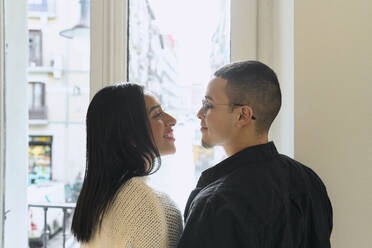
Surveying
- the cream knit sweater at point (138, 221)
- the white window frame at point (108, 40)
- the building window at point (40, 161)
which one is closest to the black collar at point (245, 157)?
the cream knit sweater at point (138, 221)

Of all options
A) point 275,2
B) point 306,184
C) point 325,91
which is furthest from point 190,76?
point 306,184

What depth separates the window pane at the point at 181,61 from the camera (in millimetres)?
1270

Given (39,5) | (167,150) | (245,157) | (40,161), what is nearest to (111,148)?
(167,150)

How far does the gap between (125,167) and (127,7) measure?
664mm

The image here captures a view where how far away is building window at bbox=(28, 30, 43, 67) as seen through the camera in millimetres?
1937

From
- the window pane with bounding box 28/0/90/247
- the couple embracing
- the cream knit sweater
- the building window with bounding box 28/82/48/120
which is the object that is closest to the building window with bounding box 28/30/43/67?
the window pane with bounding box 28/0/90/247

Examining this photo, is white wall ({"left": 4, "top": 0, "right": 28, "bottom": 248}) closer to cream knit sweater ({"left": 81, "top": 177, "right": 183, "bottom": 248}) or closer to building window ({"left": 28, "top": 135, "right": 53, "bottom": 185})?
cream knit sweater ({"left": 81, "top": 177, "right": 183, "bottom": 248})

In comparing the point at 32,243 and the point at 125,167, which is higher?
the point at 125,167

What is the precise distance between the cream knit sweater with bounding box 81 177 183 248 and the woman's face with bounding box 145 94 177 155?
0.15 meters

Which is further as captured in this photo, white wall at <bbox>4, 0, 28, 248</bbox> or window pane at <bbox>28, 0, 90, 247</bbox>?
window pane at <bbox>28, 0, 90, 247</bbox>

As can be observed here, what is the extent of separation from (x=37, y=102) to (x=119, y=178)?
1826mm

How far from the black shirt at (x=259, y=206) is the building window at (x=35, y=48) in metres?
1.60

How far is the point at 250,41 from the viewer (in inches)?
45.5

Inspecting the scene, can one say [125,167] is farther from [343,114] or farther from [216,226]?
[343,114]
